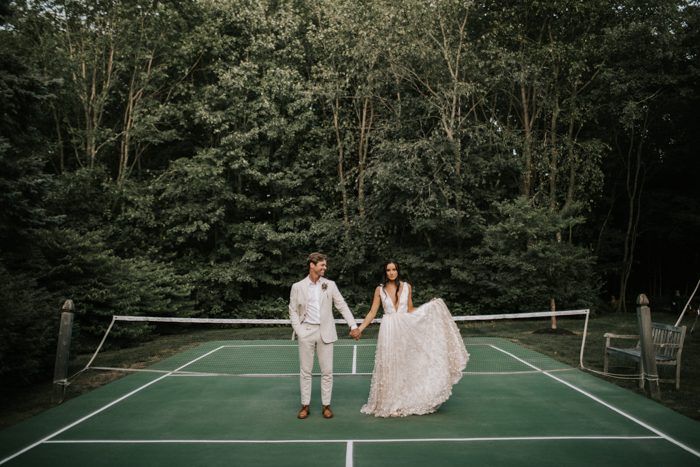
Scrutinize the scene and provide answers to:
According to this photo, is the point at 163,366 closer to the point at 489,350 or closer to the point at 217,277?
the point at 489,350

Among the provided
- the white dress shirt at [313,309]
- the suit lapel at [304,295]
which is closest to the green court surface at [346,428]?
the white dress shirt at [313,309]

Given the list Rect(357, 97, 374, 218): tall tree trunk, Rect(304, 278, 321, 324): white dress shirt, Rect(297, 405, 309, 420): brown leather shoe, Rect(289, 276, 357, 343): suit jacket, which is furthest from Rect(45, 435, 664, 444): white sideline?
Rect(357, 97, 374, 218): tall tree trunk

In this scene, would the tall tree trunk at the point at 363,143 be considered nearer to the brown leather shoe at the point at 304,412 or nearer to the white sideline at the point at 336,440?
the brown leather shoe at the point at 304,412

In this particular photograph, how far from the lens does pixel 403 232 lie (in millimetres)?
24672

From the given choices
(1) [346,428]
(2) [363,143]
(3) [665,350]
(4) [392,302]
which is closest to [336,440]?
(1) [346,428]

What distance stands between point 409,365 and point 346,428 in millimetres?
1206

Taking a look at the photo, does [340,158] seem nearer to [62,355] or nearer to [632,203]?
[632,203]

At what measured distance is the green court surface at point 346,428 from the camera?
6113 millimetres

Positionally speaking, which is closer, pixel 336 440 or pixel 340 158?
pixel 336 440

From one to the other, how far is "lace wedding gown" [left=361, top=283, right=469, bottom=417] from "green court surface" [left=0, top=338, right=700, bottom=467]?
0.25m

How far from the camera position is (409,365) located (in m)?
7.88

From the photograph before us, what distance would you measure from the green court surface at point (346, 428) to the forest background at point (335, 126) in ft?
35.2

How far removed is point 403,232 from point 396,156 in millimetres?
3678

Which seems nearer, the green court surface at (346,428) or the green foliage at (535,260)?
the green court surface at (346,428)
